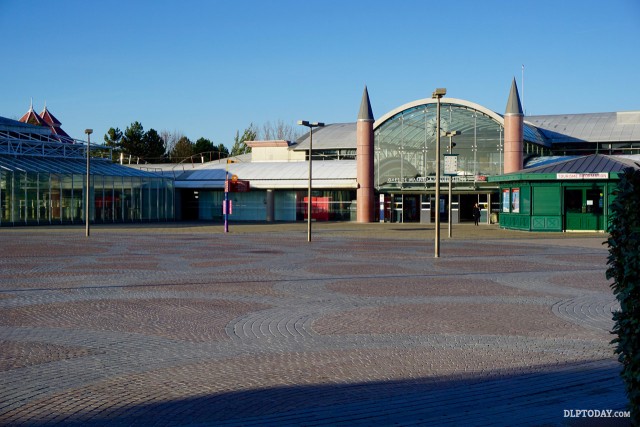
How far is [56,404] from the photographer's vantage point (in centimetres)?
762

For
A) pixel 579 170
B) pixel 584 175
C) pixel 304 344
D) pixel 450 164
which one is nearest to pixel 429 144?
pixel 579 170

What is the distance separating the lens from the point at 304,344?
35.6 ft

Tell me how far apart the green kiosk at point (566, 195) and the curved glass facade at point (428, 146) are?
11.0 metres

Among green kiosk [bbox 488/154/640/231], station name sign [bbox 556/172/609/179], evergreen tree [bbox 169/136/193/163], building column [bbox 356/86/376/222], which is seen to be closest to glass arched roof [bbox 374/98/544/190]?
building column [bbox 356/86/376/222]

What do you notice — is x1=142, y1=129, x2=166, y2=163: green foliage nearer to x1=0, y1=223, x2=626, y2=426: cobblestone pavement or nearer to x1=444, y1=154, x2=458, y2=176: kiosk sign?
x1=444, y1=154, x2=458, y2=176: kiosk sign

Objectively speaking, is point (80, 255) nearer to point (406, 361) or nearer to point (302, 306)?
point (302, 306)

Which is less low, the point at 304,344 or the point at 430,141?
the point at 430,141

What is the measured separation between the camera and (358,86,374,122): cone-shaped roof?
61406mm

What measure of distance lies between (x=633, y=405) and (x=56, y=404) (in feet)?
18.3

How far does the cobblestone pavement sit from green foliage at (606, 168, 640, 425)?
1488 mm

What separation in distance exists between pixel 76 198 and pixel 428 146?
28445 mm

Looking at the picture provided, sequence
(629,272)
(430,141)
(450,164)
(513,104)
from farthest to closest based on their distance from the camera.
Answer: (430,141) < (513,104) < (450,164) < (629,272)

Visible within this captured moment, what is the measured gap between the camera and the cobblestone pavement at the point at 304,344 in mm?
7551

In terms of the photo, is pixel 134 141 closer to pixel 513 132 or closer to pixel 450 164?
pixel 513 132
